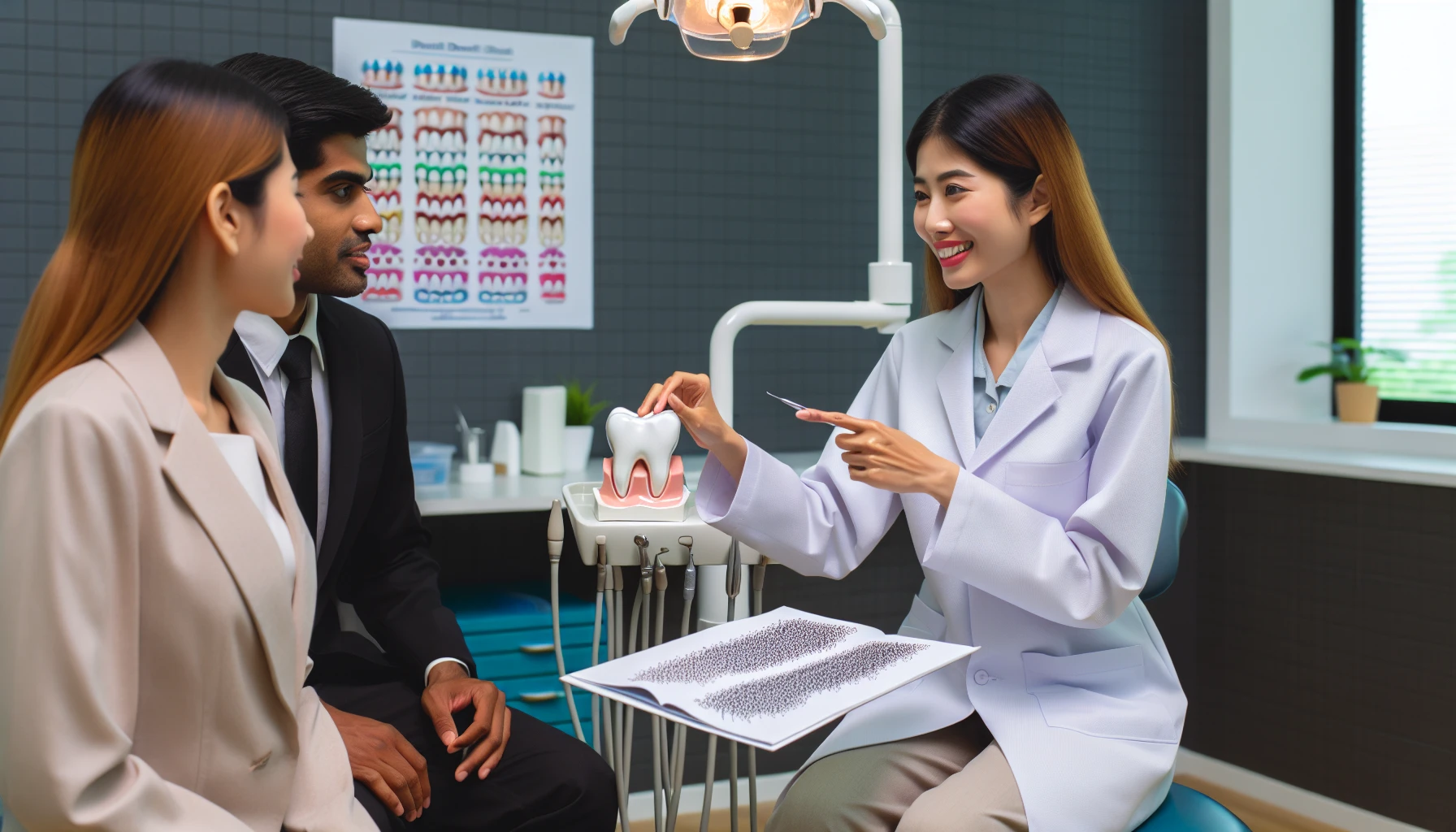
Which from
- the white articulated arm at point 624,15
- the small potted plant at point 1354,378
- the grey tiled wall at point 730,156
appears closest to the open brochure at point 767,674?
the white articulated arm at point 624,15

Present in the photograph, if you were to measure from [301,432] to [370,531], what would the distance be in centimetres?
23

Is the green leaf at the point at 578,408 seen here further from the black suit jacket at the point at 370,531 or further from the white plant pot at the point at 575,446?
the black suit jacket at the point at 370,531

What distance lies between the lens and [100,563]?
3.15 ft

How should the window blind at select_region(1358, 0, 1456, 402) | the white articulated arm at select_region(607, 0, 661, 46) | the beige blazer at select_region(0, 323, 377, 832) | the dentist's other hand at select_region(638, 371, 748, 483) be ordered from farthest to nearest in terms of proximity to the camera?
the window blind at select_region(1358, 0, 1456, 402)
the white articulated arm at select_region(607, 0, 661, 46)
the dentist's other hand at select_region(638, 371, 748, 483)
the beige blazer at select_region(0, 323, 377, 832)

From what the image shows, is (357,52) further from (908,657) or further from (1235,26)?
(1235,26)

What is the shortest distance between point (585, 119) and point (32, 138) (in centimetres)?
120

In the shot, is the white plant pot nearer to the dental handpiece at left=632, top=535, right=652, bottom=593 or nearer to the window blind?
the dental handpiece at left=632, top=535, right=652, bottom=593

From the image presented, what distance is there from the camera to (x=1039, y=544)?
157 centimetres

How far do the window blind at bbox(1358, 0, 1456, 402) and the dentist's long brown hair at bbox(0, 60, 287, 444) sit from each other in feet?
10.1

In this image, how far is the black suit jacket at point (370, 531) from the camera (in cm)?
172

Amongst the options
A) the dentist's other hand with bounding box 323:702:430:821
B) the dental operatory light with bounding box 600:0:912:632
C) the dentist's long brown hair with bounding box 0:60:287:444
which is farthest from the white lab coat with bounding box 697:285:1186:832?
the dentist's long brown hair with bounding box 0:60:287:444

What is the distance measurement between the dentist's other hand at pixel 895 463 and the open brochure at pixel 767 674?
20 centimetres

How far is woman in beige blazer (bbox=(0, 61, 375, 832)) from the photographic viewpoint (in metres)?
0.95

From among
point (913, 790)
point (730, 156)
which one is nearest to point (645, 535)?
point (913, 790)
